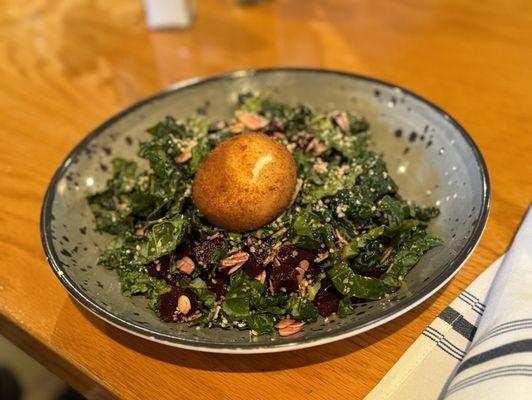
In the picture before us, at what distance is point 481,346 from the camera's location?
966 millimetres

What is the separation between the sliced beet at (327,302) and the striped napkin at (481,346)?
0.16m

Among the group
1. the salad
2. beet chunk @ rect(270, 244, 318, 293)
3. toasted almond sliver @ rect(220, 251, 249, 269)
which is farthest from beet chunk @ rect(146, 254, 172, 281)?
beet chunk @ rect(270, 244, 318, 293)

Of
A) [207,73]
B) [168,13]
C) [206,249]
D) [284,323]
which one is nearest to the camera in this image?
[284,323]

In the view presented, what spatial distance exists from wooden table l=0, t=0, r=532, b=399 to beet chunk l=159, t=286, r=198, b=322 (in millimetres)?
84

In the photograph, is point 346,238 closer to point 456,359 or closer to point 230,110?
point 456,359

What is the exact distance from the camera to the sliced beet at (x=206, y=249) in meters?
1.18

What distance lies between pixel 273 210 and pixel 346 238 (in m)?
0.17

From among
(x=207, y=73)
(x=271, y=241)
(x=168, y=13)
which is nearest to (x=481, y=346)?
(x=271, y=241)

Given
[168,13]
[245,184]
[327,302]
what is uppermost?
[168,13]

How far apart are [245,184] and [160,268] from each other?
0.87ft

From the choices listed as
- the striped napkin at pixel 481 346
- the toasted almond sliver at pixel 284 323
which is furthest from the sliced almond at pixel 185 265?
the striped napkin at pixel 481 346

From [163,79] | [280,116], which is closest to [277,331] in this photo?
[280,116]

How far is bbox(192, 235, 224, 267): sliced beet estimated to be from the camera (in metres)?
1.18

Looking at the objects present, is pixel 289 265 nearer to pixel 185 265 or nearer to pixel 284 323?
pixel 284 323
